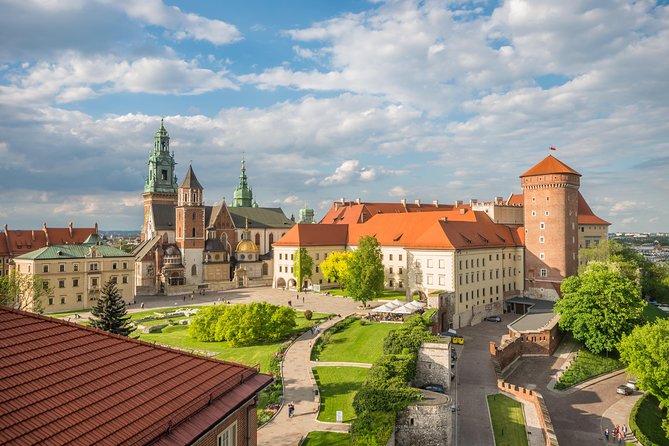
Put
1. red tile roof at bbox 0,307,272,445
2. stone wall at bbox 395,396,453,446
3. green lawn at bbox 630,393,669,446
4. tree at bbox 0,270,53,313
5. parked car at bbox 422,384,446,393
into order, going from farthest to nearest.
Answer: tree at bbox 0,270,53,313
parked car at bbox 422,384,446,393
green lawn at bbox 630,393,669,446
stone wall at bbox 395,396,453,446
red tile roof at bbox 0,307,272,445

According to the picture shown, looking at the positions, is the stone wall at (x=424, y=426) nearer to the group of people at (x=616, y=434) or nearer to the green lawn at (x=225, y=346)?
the green lawn at (x=225, y=346)

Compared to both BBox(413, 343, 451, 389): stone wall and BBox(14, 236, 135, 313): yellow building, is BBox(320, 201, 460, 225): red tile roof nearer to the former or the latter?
BBox(14, 236, 135, 313): yellow building

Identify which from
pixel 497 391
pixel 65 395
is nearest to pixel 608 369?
pixel 497 391

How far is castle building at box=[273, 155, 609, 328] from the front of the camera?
5856cm

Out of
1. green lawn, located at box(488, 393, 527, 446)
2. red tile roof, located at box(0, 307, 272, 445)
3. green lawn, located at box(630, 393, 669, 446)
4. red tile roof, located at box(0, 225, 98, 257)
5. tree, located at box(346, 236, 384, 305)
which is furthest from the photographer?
red tile roof, located at box(0, 225, 98, 257)

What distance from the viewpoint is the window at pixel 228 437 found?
12405 millimetres

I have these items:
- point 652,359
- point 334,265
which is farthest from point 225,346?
point 652,359

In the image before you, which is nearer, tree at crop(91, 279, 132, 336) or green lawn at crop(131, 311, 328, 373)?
tree at crop(91, 279, 132, 336)

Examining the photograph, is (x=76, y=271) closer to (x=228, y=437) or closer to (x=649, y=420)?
(x=228, y=437)

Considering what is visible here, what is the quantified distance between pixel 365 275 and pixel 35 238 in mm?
67034

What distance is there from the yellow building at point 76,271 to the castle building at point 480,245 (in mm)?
25171

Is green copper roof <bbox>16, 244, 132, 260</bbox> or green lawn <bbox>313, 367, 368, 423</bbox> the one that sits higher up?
green copper roof <bbox>16, 244, 132, 260</bbox>

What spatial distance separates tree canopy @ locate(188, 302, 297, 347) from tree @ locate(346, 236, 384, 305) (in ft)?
36.3

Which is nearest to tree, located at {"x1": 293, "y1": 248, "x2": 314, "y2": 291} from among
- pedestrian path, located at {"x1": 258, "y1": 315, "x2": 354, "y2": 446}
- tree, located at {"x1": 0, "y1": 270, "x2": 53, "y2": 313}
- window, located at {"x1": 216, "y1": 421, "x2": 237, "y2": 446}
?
pedestrian path, located at {"x1": 258, "y1": 315, "x2": 354, "y2": 446}
